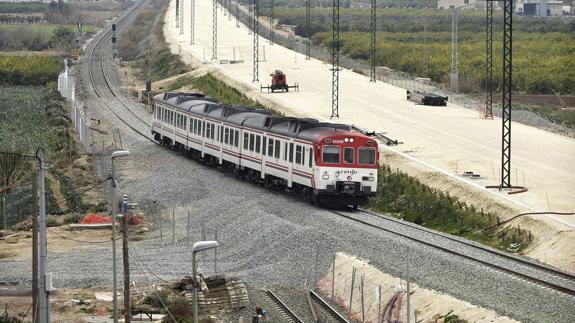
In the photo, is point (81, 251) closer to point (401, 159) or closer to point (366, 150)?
point (366, 150)

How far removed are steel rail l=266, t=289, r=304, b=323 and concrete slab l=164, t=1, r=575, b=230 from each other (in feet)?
41.6

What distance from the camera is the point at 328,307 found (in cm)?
3288

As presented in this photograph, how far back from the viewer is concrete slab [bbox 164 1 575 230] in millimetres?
53969

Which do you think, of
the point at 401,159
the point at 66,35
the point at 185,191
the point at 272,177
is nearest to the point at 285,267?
the point at 272,177

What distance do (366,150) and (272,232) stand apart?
6.84 meters

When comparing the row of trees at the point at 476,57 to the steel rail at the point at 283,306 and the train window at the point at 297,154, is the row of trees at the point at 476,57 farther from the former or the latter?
the steel rail at the point at 283,306

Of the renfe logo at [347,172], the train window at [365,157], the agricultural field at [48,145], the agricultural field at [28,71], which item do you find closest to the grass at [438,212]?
the train window at [365,157]

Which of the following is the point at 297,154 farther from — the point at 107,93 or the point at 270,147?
the point at 107,93

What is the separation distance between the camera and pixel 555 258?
39125mm

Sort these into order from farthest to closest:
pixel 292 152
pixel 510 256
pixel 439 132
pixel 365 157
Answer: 1. pixel 439 132
2. pixel 292 152
3. pixel 365 157
4. pixel 510 256

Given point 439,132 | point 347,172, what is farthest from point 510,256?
point 439,132

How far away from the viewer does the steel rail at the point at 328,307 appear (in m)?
31.6

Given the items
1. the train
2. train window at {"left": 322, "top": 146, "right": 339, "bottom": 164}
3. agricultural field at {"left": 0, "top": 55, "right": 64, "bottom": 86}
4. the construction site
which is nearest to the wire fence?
the construction site

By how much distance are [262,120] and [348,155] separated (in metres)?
7.44
